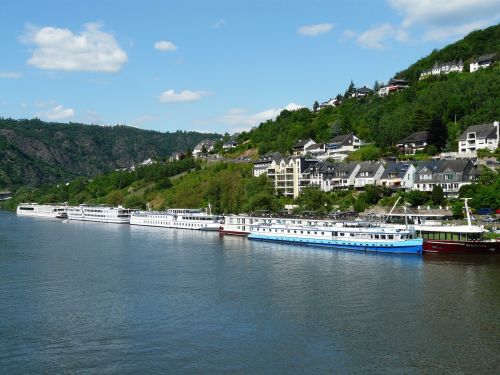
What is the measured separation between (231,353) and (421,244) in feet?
88.0

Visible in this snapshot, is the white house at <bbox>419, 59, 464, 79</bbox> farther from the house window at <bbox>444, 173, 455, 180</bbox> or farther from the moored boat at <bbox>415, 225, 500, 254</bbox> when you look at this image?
the moored boat at <bbox>415, 225, 500, 254</bbox>

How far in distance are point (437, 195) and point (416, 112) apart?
24.8m

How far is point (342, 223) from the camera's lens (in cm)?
5134

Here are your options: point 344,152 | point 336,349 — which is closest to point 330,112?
point 344,152

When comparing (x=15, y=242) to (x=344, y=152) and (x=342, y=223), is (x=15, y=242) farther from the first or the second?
(x=344, y=152)

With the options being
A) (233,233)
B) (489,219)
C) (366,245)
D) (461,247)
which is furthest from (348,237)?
(233,233)

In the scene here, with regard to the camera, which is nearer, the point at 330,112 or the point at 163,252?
the point at 163,252

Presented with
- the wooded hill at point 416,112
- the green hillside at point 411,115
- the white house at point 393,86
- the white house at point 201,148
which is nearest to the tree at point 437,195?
the wooded hill at point 416,112

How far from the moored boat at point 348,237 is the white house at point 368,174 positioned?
1789cm

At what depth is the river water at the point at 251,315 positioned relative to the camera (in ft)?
69.4

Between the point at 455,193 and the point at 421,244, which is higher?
the point at 455,193

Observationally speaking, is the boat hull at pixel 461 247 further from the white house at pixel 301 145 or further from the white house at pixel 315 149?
the white house at pixel 301 145

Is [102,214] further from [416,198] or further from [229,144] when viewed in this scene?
[416,198]

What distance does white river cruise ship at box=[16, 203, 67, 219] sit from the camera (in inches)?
4368
